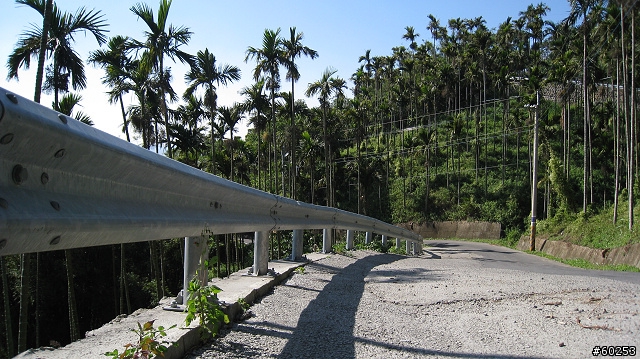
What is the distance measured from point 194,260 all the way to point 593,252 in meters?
28.2

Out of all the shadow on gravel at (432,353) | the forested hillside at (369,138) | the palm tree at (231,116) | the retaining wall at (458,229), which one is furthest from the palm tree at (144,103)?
the retaining wall at (458,229)

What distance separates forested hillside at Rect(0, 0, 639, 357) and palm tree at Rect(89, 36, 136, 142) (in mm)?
77

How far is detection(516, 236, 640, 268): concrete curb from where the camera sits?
2302cm

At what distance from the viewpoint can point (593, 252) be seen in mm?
28891

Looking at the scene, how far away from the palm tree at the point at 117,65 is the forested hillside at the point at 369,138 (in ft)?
0.25

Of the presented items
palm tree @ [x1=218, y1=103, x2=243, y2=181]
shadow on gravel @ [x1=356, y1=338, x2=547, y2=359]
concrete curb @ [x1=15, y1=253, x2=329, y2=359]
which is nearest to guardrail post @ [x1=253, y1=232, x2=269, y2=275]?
concrete curb @ [x1=15, y1=253, x2=329, y2=359]

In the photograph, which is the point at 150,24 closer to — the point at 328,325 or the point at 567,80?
the point at 328,325

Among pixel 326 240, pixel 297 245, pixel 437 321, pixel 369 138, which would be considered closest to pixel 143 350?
pixel 437 321

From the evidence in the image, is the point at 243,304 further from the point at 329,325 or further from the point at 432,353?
the point at 432,353

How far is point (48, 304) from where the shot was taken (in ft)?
88.4

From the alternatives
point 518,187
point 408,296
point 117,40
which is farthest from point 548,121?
point 408,296

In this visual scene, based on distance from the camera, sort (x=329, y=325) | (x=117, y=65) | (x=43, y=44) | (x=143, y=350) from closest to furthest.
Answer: (x=143, y=350), (x=329, y=325), (x=43, y=44), (x=117, y=65)

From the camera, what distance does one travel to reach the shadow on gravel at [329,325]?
4.54 metres

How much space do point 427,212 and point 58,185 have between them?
207 ft
